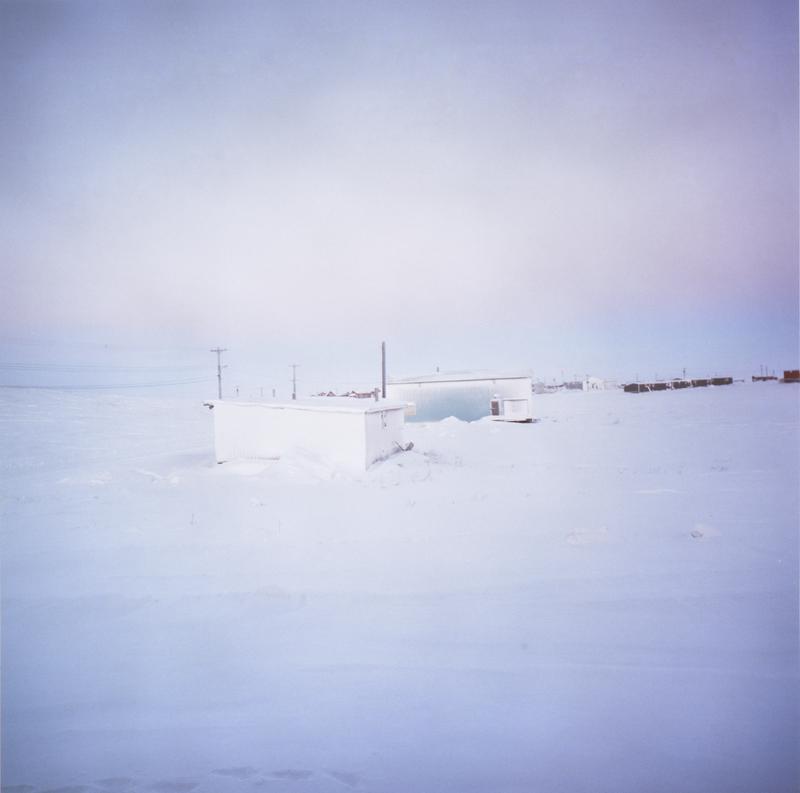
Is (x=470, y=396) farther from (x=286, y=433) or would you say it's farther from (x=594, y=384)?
(x=594, y=384)

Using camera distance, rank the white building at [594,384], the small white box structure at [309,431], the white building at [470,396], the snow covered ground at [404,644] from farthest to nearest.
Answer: the white building at [594,384] < the white building at [470,396] < the small white box structure at [309,431] < the snow covered ground at [404,644]

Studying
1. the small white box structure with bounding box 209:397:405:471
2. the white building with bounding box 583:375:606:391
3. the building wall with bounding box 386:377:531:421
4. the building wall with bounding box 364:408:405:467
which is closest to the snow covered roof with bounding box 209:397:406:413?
the small white box structure with bounding box 209:397:405:471

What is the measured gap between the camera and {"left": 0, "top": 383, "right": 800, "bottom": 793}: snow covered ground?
259 centimetres

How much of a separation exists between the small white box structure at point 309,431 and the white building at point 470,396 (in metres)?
12.2

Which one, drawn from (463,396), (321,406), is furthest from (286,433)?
(463,396)

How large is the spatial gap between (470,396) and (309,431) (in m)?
15.3

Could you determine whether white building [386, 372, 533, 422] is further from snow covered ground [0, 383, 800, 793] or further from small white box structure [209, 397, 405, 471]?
snow covered ground [0, 383, 800, 793]

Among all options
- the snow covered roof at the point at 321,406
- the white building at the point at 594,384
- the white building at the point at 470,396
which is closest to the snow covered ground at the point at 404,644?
the snow covered roof at the point at 321,406

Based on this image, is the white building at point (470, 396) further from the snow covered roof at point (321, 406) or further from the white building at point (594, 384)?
the white building at point (594, 384)

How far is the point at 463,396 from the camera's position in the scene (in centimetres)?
2558

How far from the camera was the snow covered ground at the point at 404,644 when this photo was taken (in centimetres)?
259

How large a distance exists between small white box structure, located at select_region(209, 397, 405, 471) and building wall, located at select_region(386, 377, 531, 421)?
40.1ft

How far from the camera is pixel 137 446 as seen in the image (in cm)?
1792

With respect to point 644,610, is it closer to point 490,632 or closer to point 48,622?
point 490,632
